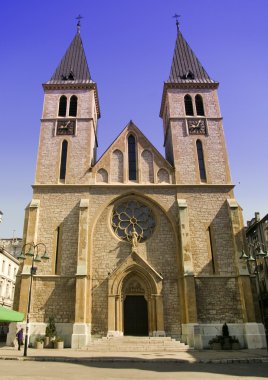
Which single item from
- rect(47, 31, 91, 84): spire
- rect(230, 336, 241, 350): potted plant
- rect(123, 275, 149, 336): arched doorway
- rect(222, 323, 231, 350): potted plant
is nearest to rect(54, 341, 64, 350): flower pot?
rect(123, 275, 149, 336): arched doorway

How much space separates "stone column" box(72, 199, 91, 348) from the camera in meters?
20.6

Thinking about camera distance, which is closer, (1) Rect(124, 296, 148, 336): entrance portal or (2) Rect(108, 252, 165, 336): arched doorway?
(2) Rect(108, 252, 165, 336): arched doorway

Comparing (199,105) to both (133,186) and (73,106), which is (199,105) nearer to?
(133,186)

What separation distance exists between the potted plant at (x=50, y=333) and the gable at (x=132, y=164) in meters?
11.0

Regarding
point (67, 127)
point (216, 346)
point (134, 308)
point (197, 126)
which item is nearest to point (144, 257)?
point (134, 308)

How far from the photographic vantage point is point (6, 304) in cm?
4088

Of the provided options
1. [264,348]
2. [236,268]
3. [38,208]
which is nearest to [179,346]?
[264,348]

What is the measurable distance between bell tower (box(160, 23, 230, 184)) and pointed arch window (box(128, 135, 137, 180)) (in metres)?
3.37

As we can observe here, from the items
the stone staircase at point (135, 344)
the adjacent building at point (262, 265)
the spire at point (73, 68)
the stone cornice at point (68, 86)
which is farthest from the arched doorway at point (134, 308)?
the spire at point (73, 68)

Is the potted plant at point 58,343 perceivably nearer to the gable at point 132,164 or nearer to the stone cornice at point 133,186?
the stone cornice at point 133,186

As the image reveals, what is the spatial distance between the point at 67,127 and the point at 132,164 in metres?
6.82

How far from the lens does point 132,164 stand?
2750 centimetres

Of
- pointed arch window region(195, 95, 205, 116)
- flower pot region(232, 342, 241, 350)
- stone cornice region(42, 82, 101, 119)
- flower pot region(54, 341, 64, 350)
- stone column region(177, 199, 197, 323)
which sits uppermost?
stone cornice region(42, 82, 101, 119)

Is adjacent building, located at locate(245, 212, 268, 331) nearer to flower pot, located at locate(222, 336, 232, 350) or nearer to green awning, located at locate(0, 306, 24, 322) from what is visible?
flower pot, located at locate(222, 336, 232, 350)
